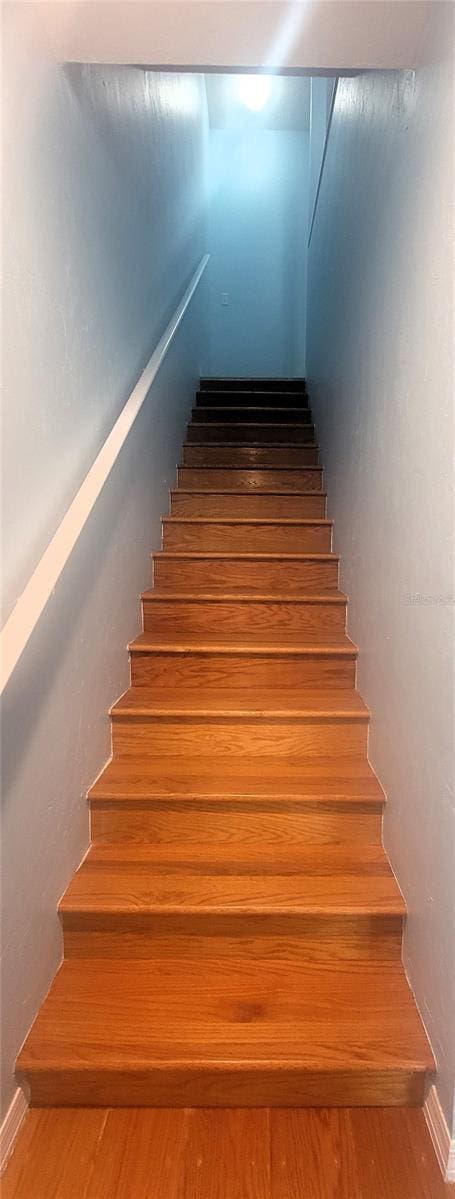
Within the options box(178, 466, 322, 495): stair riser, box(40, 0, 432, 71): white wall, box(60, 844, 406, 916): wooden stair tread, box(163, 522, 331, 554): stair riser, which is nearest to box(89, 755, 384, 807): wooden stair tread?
box(60, 844, 406, 916): wooden stair tread

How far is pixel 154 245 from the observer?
2531 millimetres

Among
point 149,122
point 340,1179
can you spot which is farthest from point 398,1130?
point 149,122

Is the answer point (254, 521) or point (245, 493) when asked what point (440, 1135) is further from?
point (245, 493)

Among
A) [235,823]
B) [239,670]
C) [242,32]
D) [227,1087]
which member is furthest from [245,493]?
[227,1087]

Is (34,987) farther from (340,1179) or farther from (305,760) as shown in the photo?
(305,760)

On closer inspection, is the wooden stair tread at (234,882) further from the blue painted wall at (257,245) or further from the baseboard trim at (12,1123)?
the blue painted wall at (257,245)

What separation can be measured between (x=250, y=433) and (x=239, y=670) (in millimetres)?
1791

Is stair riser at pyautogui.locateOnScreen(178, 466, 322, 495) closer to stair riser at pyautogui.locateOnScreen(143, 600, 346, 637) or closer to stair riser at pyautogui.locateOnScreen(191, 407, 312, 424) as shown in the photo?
stair riser at pyautogui.locateOnScreen(191, 407, 312, 424)

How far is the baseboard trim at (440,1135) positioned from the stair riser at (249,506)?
2.03 meters

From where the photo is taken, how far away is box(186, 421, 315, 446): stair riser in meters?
3.39

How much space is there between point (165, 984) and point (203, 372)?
404 centimetres

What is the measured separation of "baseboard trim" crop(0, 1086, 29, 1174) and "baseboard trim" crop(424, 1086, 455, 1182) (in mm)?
761

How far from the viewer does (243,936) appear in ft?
4.58

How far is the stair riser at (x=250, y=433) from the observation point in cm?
339
